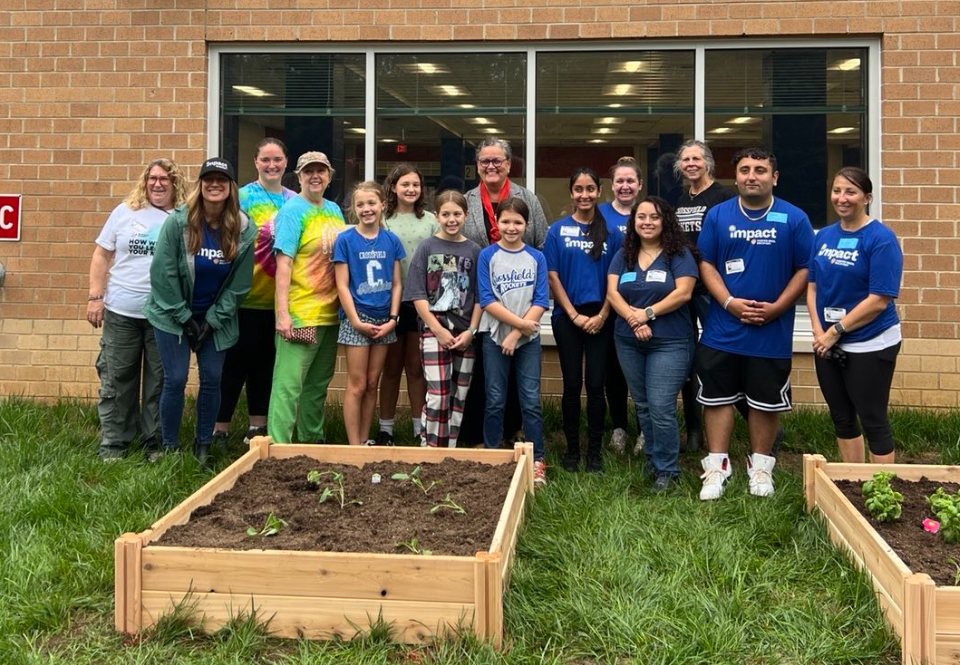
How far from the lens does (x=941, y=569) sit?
3854 millimetres

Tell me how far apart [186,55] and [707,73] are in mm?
4337

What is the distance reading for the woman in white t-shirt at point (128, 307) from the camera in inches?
246

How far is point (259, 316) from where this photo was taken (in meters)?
6.50

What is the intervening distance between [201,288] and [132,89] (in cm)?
283

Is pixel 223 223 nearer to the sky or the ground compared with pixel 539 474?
nearer to the sky

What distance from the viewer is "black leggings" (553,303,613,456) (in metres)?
6.08

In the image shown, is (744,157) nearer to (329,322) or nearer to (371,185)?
(371,185)

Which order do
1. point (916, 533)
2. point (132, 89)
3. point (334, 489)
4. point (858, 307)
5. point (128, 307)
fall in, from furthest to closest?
point (132, 89)
point (128, 307)
point (858, 307)
point (334, 489)
point (916, 533)

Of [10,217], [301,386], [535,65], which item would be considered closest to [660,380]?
[301,386]

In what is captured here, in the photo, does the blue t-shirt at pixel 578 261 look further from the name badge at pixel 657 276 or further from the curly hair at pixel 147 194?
the curly hair at pixel 147 194

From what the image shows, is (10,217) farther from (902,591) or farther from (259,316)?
(902,591)

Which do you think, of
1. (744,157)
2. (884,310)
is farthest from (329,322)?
(884,310)

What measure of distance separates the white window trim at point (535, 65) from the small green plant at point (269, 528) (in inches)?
149

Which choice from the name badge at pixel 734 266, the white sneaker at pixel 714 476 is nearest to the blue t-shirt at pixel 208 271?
the name badge at pixel 734 266
